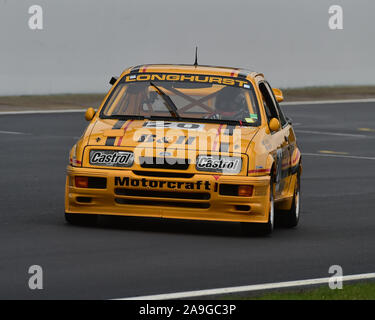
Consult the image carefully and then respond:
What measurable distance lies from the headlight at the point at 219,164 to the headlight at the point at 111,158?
0.64 m

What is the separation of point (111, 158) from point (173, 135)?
62 centimetres

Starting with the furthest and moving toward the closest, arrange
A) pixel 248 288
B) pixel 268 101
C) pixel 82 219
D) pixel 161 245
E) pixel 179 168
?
pixel 268 101 → pixel 82 219 → pixel 179 168 → pixel 161 245 → pixel 248 288

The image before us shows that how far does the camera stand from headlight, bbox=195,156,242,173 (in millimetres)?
11281

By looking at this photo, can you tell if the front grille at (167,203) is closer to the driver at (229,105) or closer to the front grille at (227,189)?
the front grille at (227,189)

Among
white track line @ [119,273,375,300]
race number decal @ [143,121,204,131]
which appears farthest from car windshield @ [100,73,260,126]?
white track line @ [119,273,375,300]

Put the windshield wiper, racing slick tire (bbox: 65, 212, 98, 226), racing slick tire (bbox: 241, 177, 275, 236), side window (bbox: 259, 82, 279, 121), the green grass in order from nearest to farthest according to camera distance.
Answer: the green grass < racing slick tire (bbox: 241, 177, 275, 236) < racing slick tire (bbox: 65, 212, 98, 226) < the windshield wiper < side window (bbox: 259, 82, 279, 121)

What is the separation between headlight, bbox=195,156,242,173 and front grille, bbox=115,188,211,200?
24cm

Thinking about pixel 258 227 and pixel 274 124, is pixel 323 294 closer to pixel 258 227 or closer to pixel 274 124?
pixel 258 227

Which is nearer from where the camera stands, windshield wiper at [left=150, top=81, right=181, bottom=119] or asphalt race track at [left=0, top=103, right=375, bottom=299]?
asphalt race track at [left=0, top=103, right=375, bottom=299]

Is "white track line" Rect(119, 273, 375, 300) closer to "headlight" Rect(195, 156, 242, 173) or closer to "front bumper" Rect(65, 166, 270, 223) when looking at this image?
"front bumper" Rect(65, 166, 270, 223)

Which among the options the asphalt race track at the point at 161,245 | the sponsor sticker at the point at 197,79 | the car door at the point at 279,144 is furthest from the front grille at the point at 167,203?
the sponsor sticker at the point at 197,79

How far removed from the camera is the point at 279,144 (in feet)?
40.7

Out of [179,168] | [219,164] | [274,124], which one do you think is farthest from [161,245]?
[274,124]

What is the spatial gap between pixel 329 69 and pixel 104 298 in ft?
90.4
